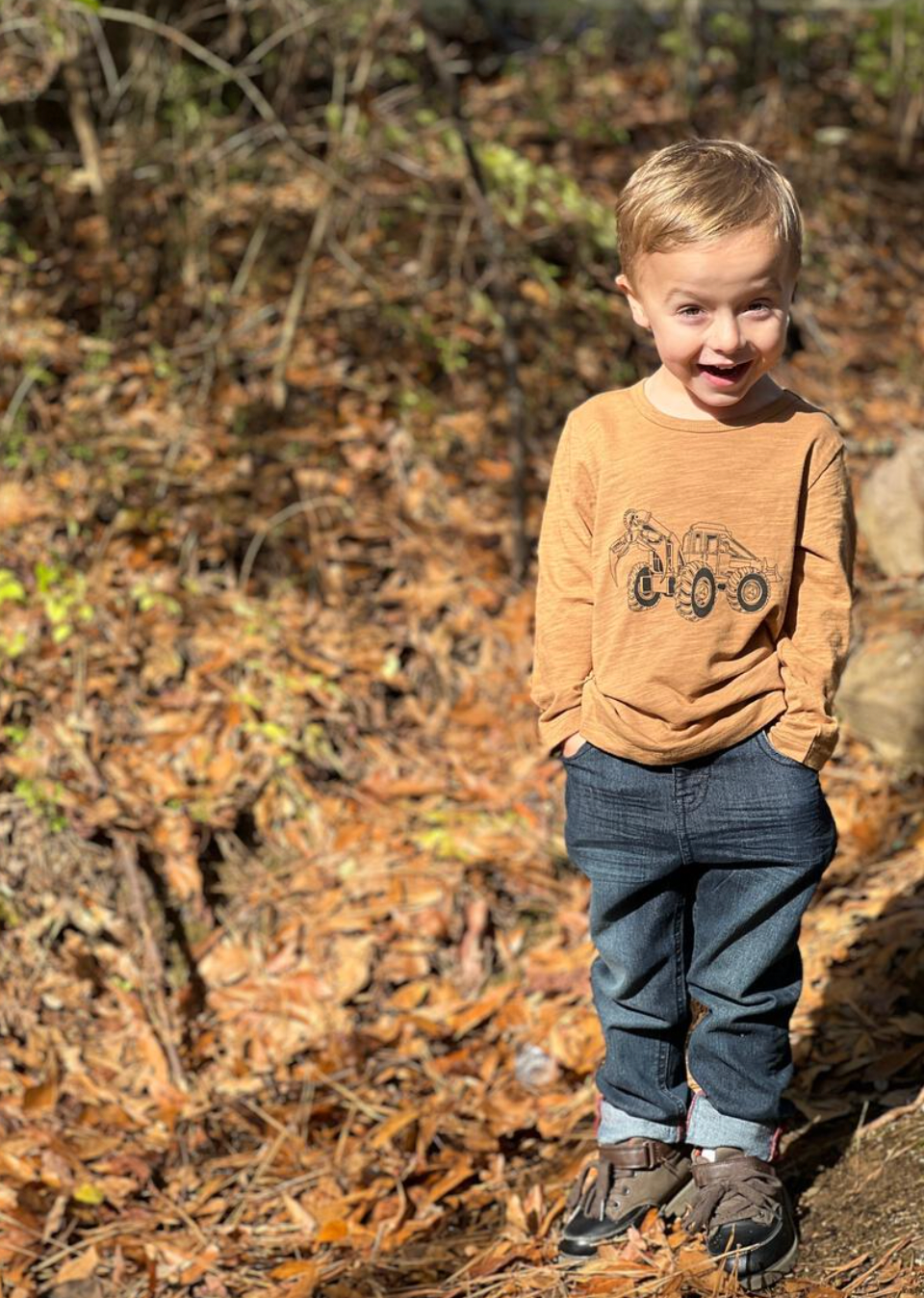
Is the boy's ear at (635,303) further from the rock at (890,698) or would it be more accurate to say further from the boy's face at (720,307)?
the rock at (890,698)

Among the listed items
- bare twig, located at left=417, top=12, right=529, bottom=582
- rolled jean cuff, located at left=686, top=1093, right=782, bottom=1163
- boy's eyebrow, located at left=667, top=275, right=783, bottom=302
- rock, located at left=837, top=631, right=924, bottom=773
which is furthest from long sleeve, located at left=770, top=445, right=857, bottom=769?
bare twig, located at left=417, top=12, right=529, bottom=582

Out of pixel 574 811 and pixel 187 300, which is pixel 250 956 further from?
pixel 187 300

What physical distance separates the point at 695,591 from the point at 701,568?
0.04 meters

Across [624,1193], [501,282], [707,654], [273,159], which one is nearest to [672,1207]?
[624,1193]

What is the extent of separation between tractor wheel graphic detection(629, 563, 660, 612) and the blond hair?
534 mm

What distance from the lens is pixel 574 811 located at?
264cm

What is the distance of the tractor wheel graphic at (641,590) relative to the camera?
244 cm

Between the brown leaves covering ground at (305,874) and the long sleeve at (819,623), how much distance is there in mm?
1027

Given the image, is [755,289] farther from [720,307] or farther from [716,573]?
[716,573]

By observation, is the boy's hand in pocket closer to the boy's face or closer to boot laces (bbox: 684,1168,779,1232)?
the boy's face

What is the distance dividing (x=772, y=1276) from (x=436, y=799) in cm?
252

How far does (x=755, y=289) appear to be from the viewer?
2.24m

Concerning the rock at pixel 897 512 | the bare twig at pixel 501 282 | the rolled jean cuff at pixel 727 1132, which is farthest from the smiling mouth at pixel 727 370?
the rock at pixel 897 512

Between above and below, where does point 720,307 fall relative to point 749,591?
above
